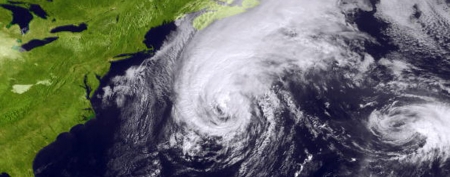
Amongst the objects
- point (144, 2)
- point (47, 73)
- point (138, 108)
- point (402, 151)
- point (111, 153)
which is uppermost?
point (144, 2)

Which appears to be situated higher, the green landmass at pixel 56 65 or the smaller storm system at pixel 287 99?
the green landmass at pixel 56 65

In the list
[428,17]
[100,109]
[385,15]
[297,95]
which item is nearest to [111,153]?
[100,109]

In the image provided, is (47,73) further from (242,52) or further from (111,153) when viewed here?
(242,52)

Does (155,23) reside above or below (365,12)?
above

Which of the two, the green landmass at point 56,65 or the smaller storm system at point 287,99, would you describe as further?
the green landmass at point 56,65

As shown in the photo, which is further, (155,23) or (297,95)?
(155,23)
